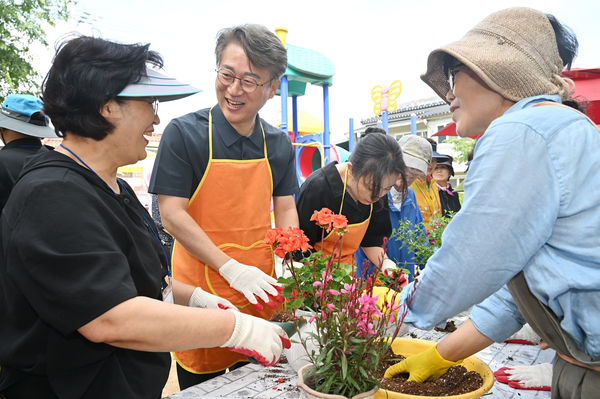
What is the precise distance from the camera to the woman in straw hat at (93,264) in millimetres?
868

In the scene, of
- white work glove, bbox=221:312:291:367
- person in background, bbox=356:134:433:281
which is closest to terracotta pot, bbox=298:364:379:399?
white work glove, bbox=221:312:291:367

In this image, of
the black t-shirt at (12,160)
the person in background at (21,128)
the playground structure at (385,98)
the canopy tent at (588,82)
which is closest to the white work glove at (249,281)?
the black t-shirt at (12,160)

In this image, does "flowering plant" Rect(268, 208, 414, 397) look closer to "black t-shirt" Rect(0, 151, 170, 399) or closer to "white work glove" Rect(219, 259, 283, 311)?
"black t-shirt" Rect(0, 151, 170, 399)

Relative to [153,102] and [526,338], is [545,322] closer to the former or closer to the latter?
[526,338]

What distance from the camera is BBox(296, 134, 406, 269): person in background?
2.41 m

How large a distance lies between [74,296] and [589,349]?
3.96 ft

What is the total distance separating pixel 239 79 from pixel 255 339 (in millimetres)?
1224

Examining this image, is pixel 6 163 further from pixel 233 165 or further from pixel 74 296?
pixel 74 296

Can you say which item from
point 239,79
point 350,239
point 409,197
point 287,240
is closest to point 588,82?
point 409,197

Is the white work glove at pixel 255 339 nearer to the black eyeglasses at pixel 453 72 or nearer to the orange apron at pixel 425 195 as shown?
the black eyeglasses at pixel 453 72

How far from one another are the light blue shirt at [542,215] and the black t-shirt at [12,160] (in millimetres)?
3160

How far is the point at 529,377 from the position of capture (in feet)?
4.48

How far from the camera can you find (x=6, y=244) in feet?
3.08

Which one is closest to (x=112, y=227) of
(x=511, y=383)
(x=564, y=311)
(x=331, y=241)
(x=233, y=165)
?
(x=233, y=165)
